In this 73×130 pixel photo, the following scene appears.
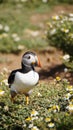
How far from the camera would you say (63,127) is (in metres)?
5.39

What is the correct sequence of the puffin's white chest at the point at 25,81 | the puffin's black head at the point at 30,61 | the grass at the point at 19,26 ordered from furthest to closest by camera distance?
the grass at the point at 19,26 < the puffin's black head at the point at 30,61 < the puffin's white chest at the point at 25,81

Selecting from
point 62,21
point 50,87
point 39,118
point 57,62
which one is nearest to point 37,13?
point 57,62

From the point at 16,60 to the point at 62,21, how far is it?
1608mm

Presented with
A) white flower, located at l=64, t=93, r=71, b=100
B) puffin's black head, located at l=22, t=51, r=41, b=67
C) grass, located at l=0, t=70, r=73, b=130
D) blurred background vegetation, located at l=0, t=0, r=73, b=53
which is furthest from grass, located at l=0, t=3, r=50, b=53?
white flower, located at l=64, t=93, r=71, b=100


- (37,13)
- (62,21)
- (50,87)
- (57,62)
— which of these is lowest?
(50,87)

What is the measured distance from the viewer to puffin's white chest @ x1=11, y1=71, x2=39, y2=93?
5714 mm

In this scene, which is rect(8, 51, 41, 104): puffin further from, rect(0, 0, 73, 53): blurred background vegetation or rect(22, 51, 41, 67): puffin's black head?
rect(0, 0, 73, 53): blurred background vegetation

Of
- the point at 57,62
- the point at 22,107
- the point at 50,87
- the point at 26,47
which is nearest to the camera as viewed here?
the point at 22,107

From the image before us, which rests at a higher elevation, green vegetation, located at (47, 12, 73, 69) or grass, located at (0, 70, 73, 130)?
green vegetation, located at (47, 12, 73, 69)

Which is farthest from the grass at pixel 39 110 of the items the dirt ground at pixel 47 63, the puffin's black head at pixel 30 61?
the dirt ground at pixel 47 63

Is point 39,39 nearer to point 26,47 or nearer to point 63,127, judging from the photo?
point 26,47

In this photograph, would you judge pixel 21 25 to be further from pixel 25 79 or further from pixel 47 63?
pixel 25 79

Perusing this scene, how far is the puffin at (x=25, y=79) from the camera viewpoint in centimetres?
572

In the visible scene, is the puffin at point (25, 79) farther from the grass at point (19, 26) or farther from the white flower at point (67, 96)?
the grass at point (19, 26)
